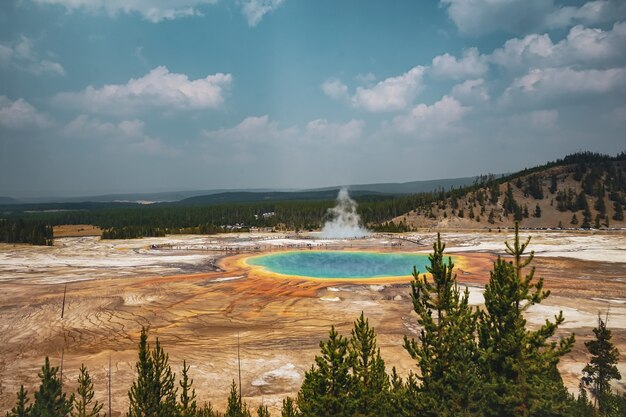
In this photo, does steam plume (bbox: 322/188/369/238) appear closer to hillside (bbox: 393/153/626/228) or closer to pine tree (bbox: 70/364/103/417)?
hillside (bbox: 393/153/626/228)

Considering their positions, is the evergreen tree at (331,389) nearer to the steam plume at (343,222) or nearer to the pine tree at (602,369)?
the pine tree at (602,369)

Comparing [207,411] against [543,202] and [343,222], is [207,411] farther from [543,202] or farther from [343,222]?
[543,202]

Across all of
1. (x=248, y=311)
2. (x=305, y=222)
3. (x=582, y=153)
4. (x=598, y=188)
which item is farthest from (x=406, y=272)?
(x=582, y=153)

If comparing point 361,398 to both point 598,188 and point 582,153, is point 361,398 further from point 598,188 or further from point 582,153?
point 582,153

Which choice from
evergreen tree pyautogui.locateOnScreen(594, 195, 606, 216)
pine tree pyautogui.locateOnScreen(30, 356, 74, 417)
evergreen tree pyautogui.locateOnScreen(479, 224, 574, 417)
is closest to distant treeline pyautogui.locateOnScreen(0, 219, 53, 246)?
pine tree pyautogui.locateOnScreen(30, 356, 74, 417)

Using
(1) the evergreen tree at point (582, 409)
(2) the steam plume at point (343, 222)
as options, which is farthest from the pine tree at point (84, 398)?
(2) the steam plume at point (343, 222)
